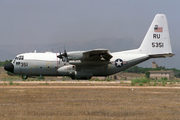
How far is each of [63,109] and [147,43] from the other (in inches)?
1001

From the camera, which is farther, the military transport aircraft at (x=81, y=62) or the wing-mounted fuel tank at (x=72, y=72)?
the wing-mounted fuel tank at (x=72, y=72)

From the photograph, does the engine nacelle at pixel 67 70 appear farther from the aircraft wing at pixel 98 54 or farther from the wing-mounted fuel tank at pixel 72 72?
the aircraft wing at pixel 98 54

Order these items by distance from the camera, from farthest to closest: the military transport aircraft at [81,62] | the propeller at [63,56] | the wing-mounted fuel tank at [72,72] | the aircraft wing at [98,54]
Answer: the wing-mounted fuel tank at [72,72] → the military transport aircraft at [81,62] → the propeller at [63,56] → the aircraft wing at [98,54]

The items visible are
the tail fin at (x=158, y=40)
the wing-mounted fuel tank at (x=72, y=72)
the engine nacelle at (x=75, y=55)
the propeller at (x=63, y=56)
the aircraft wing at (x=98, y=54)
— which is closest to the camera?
the aircraft wing at (x=98, y=54)

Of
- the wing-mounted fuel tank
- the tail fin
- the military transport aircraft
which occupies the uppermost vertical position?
the tail fin

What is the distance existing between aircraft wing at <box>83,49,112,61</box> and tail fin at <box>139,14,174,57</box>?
5794mm

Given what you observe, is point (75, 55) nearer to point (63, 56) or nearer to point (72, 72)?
point (63, 56)

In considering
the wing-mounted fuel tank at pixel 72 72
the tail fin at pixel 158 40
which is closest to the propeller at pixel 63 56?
the wing-mounted fuel tank at pixel 72 72

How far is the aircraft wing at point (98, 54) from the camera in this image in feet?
100.0

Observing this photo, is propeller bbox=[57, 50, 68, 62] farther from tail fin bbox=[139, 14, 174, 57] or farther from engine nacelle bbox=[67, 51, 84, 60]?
tail fin bbox=[139, 14, 174, 57]

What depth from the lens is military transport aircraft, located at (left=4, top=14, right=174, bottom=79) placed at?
31.8 meters

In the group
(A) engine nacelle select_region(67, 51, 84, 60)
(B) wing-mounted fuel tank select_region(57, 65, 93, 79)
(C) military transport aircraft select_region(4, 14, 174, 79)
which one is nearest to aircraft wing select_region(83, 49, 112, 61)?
(C) military transport aircraft select_region(4, 14, 174, 79)

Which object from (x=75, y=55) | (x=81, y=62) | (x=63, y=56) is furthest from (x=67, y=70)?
(x=75, y=55)

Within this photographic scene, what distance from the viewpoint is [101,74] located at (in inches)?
1336
